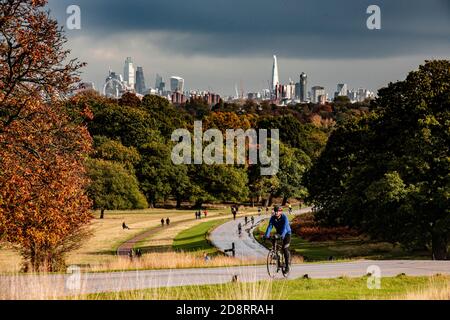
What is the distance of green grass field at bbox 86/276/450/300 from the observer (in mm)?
14203

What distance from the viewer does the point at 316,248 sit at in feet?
165

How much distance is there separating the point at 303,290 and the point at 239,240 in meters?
45.0

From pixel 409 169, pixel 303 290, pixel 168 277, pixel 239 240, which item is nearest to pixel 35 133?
pixel 168 277

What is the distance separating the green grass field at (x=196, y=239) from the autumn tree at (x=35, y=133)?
30340 millimetres

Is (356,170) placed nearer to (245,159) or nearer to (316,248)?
(316,248)

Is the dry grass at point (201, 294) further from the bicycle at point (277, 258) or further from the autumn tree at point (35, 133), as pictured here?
the autumn tree at point (35, 133)

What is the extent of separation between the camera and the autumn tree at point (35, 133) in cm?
2116

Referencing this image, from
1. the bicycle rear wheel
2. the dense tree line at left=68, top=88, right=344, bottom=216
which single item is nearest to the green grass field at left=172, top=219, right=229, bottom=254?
the dense tree line at left=68, top=88, right=344, bottom=216

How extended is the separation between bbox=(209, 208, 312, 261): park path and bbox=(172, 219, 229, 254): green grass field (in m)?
0.78

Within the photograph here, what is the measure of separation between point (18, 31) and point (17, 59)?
103cm

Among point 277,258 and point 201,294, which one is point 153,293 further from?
point 277,258

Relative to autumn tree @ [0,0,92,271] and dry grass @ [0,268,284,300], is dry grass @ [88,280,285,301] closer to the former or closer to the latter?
dry grass @ [0,268,284,300]

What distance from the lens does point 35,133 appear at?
2195 cm

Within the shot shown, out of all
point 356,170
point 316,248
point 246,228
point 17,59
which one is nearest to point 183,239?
point 246,228
